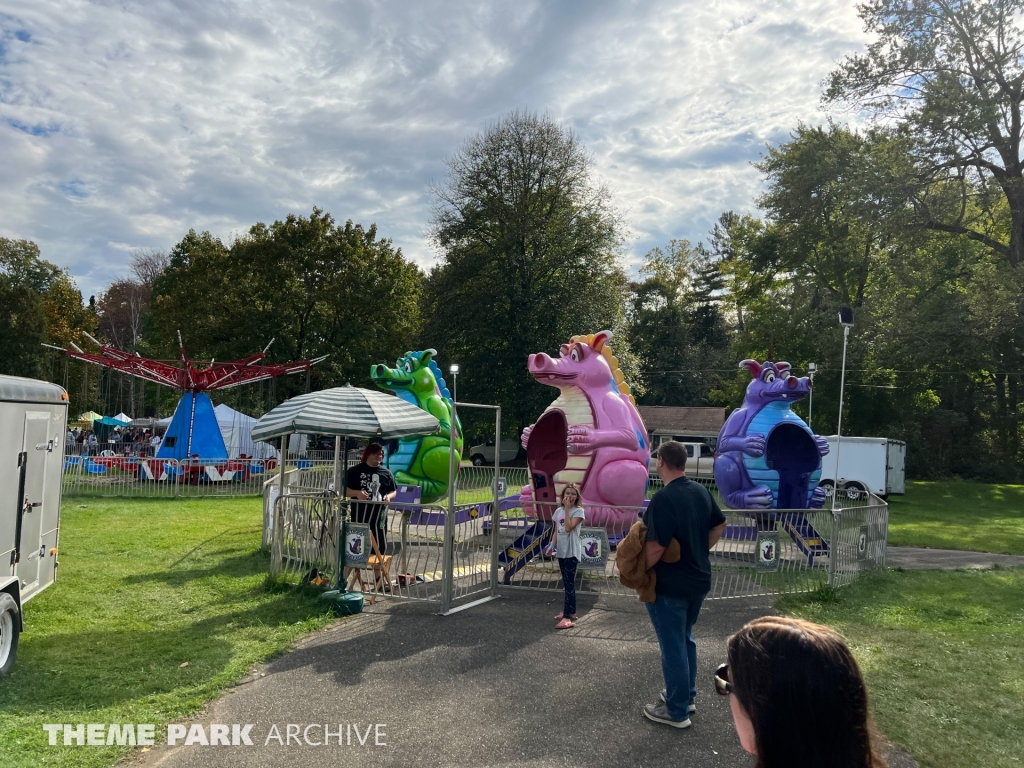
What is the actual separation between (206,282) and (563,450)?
27809 millimetres

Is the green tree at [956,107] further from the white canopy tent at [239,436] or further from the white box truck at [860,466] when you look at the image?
the white canopy tent at [239,436]

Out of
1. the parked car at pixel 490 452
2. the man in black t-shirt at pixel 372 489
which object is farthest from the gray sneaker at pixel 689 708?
the parked car at pixel 490 452

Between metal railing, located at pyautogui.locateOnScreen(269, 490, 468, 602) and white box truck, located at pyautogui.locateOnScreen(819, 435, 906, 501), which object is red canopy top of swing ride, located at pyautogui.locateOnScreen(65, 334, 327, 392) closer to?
metal railing, located at pyautogui.locateOnScreen(269, 490, 468, 602)

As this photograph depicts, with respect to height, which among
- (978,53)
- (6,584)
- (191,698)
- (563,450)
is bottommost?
(191,698)

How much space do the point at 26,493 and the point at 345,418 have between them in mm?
3064

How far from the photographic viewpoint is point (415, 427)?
27.4 ft

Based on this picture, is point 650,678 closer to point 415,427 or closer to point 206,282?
point 415,427

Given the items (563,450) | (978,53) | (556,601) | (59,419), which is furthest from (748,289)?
(59,419)

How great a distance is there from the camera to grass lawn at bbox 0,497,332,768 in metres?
5.04

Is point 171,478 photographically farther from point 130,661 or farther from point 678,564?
point 678,564

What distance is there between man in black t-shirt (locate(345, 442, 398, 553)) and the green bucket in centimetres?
72

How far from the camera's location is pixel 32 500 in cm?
683

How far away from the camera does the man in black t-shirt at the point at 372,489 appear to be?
333 inches

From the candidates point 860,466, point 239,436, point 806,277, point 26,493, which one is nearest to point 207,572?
point 26,493
